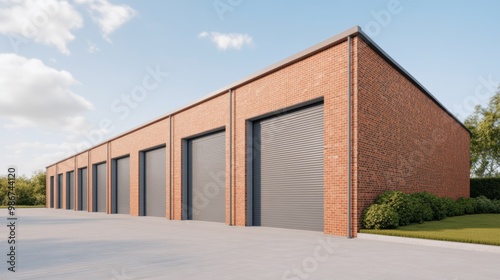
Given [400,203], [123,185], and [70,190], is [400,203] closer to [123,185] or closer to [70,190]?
[123,185]

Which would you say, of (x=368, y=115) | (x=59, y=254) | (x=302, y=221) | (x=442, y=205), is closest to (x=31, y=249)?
(x=59, y=254)

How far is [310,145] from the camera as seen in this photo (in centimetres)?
1381

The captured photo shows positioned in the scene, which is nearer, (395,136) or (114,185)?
(395,136)

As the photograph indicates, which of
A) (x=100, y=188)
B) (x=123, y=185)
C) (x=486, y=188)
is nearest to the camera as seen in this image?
Answer: (x=486, y=188)

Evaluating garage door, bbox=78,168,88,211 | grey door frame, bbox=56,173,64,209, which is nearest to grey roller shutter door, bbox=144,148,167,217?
garage door, bbox=78,168,88,211

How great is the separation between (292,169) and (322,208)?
89.1 inches

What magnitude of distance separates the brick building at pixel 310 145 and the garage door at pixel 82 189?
59.6 feet

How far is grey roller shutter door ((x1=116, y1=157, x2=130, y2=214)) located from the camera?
29766 mm

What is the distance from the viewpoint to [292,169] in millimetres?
14594

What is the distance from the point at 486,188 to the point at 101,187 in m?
34.3

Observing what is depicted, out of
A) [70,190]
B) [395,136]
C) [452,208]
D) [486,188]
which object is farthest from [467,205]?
[70,190]

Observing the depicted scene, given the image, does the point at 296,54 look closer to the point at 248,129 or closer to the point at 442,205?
the point at 248,129

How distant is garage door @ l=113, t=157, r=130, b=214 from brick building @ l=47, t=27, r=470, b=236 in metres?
4.72

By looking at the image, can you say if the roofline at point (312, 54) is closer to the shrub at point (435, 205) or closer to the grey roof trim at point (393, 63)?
the grey roof trim at point (393, 63)
